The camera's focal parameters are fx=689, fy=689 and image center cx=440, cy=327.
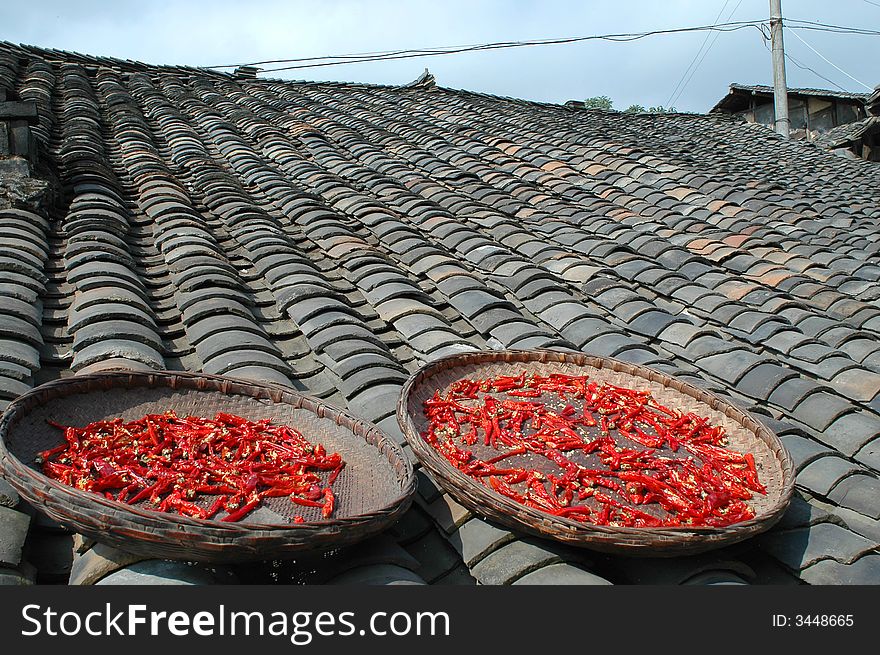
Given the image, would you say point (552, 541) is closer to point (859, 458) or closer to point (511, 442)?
point (511, 442)

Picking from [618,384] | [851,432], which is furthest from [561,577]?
[851,432]

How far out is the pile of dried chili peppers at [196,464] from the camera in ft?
6.68

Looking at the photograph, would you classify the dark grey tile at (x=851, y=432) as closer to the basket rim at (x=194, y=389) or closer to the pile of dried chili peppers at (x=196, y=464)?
the basket rim at (x=194, y=389)

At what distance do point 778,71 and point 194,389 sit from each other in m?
17.0

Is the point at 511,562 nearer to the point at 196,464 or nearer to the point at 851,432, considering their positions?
the point at 196,464

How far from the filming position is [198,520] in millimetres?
1733

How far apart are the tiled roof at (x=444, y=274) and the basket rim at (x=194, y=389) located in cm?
27

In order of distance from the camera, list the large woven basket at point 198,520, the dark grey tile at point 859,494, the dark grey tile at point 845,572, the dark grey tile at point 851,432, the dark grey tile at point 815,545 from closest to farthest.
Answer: the large woven basket at point 198,520 → the dark grey tile at point 845,572 → the dark grey tile at point 815,545 → the dark grey tile at point 859,494 → the dark grey tile at point 851,432

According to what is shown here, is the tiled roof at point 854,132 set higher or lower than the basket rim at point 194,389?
lower

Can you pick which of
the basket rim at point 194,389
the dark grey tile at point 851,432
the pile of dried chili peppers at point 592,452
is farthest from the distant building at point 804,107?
the basket rim at point 194,389

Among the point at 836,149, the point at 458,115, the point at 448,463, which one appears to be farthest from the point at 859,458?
the point at 836,149

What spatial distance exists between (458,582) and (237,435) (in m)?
0.91

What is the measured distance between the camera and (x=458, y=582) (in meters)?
2.19

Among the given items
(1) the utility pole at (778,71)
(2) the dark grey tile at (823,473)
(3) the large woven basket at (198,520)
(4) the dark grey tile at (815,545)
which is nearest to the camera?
(3) the large woven basket at (198,520)
